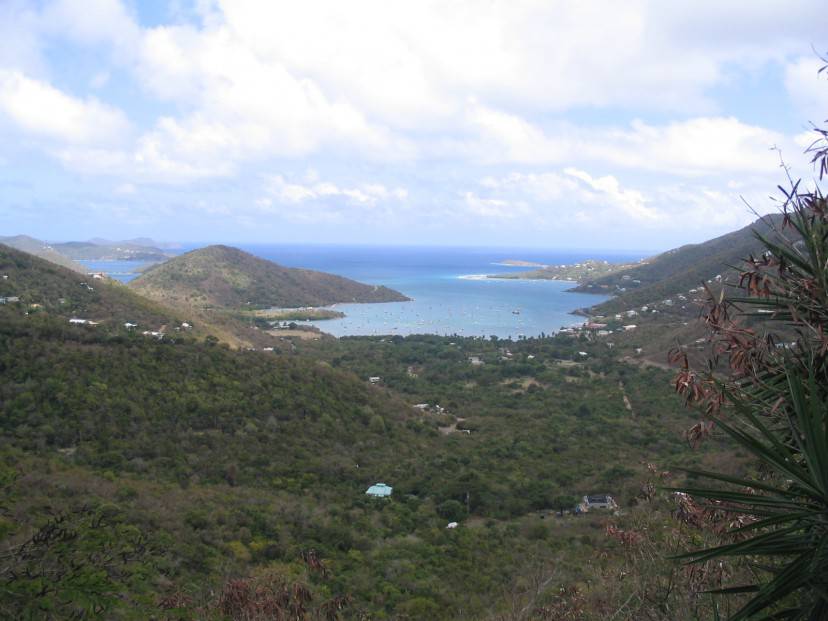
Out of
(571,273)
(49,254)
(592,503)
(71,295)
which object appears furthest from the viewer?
(571,273)

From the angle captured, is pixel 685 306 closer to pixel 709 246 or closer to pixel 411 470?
pixel 709 246

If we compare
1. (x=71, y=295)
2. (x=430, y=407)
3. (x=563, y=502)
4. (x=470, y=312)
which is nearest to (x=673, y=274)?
(x=470, y=312)

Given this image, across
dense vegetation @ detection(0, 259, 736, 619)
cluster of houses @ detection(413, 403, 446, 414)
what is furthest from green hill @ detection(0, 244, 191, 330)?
cluster of houses @ detection(413, 403, 446, 414)

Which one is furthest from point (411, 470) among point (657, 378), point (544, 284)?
point (544, 284)

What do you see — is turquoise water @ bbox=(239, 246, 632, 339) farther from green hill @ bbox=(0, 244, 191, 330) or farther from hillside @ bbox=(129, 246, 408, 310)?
green hill @ bbox=(0, 244, 191, 330)

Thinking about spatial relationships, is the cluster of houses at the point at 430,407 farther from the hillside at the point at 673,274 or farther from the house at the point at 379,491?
the hillside at the point at 673,274

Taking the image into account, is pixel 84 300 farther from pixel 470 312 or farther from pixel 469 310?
pixel 469 310
